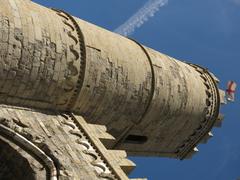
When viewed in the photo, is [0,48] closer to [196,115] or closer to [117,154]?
[117,154]

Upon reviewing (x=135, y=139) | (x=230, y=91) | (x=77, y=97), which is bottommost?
(x=135, y=139)

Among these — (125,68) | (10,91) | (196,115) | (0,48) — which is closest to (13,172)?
(10,91)

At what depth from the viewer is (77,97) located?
12305 mm

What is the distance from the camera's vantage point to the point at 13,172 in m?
9.70

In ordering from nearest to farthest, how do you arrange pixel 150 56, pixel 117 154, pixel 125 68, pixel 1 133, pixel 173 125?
pixel 1 133 < pixel 117 154 < pixel 125 68 < pixel 150 56 < pixel 173 125

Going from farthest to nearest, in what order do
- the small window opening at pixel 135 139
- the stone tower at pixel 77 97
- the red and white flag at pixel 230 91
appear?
the red and white flag at pixel 230 91, the small window opening at pixel 135 139, the stone tower at pixel 77 97

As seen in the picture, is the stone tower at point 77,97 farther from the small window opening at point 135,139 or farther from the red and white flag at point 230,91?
Result: the red and white flag at point 230,91


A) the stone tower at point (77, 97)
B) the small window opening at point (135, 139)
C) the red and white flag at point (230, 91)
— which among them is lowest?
the small window opening at point (135, 139)

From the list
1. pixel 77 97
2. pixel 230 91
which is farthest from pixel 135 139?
pixel 230 91

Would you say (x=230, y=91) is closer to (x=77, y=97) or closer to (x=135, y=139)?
→ (x=135, y=139)

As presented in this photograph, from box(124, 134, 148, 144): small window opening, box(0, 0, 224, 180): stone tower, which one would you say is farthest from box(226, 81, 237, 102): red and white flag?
box(124, 134, 148, 144): small window opening

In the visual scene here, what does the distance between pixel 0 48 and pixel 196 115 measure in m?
8.62

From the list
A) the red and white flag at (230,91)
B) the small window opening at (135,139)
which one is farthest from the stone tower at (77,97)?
the red and white flag at (230,91)

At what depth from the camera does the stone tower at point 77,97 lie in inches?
386
